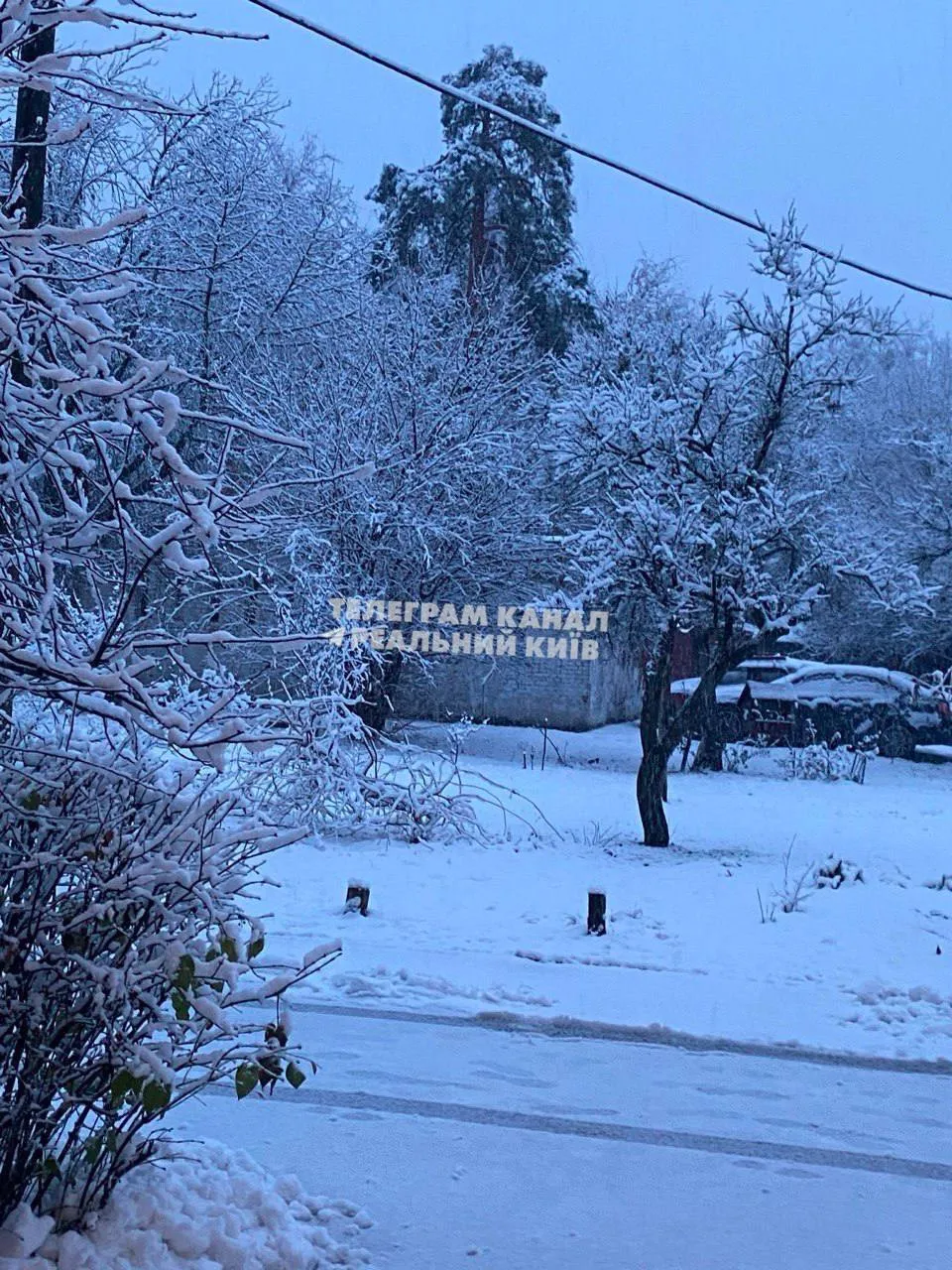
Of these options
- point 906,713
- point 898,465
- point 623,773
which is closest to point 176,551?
point 623,773

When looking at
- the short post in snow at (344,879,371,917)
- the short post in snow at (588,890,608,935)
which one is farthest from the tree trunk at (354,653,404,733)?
the short post in snow at (588,890,608,935)

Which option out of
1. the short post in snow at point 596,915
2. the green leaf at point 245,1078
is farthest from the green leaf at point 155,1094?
the short post in snow at point 596,915

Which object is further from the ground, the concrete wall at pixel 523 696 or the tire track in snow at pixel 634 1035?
the concrete wall at pixel 523 696

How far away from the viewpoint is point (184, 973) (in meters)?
3.32

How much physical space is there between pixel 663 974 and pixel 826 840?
240 inches

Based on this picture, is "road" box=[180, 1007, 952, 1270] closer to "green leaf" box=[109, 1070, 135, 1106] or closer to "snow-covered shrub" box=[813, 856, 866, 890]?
"green leaf" box=[109, 1070, 135, 1106]

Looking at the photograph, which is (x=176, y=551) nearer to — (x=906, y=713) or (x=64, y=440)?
(x=64, y=440)

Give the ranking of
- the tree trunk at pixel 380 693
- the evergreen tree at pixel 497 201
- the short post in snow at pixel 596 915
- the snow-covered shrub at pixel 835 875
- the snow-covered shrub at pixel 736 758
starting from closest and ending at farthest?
the short post in snow at pixel 596 915 → the snow-covered shrub at pixel 835 875 → the tree trunk at pixel 380 693 → the snow-covered shrub at pixel 736 758 → the evergreen tree at pixel 497 201

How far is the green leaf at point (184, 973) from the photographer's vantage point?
3318 mm

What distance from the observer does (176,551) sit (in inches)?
120

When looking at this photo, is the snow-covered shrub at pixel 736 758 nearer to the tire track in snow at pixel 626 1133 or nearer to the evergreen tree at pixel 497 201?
the evergreen tree at pixel 497 201

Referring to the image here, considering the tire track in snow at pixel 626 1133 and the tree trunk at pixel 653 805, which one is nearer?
the tire track in snow at pixel 626 1133

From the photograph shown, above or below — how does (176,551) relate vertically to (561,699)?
above

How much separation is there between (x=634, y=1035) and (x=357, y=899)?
3153 mm
